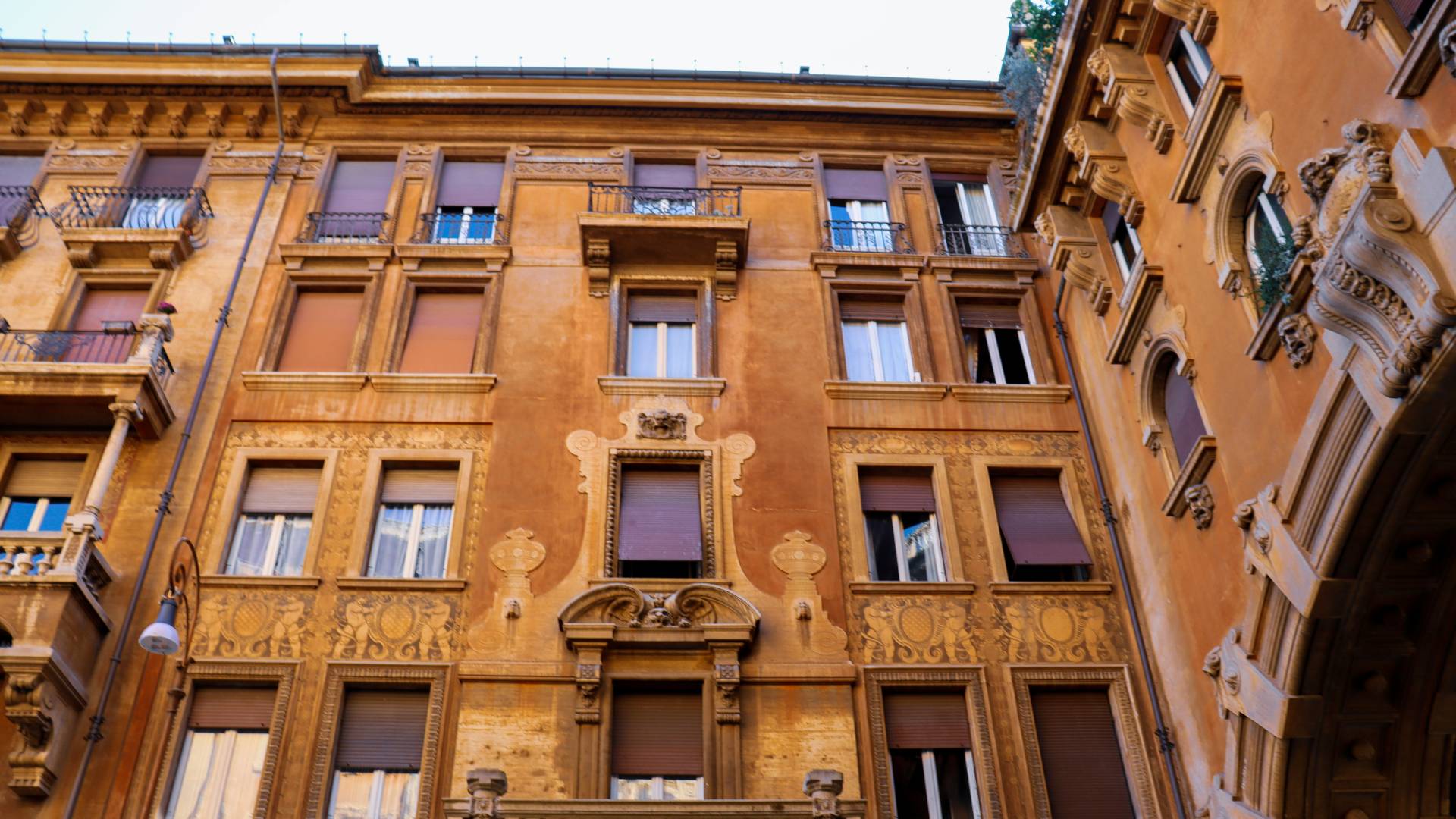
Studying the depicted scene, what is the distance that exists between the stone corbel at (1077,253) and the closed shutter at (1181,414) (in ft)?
6.85

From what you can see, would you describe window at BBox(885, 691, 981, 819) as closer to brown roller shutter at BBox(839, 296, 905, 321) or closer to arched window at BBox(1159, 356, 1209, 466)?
arched window at BBox(1159, 356, 1209, 466)

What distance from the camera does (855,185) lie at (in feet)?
66.1

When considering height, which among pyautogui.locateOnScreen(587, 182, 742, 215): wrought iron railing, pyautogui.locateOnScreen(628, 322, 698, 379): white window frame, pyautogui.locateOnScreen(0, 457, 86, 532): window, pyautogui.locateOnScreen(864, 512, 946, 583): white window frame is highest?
pyautogui.locateOnScreen(587, 182, 742, 215): wrought iron railing

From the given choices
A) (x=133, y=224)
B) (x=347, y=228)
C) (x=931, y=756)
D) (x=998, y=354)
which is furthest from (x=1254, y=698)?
(x=133, y=224)

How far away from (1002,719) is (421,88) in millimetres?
13734

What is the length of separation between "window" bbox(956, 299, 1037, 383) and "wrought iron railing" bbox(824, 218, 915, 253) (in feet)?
4.70

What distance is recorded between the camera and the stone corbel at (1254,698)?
437 inches

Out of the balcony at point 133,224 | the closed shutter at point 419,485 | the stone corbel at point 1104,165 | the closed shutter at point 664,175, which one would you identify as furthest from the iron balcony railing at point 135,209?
the stone corbel at point 1104,165

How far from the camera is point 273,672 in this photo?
531 inches

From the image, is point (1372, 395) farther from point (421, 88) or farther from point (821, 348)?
point (421, 88)

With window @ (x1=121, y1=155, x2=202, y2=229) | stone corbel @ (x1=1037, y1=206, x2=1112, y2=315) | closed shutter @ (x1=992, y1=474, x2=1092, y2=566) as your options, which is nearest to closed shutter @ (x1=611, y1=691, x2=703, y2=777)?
closed shutter @ (x1=992, y1=474, x2=1092, y2=566)

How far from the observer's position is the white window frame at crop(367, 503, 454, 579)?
48.2 feet

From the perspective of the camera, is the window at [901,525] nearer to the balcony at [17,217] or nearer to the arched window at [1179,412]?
the arched window at [1179,412]

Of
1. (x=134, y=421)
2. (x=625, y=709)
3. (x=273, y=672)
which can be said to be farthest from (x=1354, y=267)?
(x=134, y=421)
